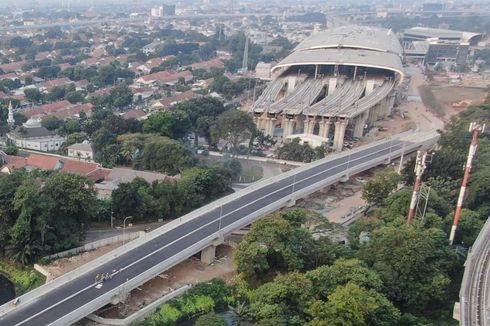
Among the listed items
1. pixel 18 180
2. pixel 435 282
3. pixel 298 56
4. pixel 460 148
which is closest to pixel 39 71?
pixel 298 56

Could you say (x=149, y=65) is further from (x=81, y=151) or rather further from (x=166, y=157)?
(x=166, y=157)

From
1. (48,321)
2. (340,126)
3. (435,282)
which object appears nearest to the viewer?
(48,321)

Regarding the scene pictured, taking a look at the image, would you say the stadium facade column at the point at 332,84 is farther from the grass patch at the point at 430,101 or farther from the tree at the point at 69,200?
the tree at the point at 69,200

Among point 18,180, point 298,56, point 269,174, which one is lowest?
point 269,174

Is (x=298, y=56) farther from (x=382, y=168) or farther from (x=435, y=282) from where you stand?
(x=435, y=282)

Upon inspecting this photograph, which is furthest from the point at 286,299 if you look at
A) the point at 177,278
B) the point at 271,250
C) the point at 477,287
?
→ the point at 477,287

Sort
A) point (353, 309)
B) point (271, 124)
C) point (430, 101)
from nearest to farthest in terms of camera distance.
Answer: point (353, 309)
point (271, 124)
point (430, 101)
